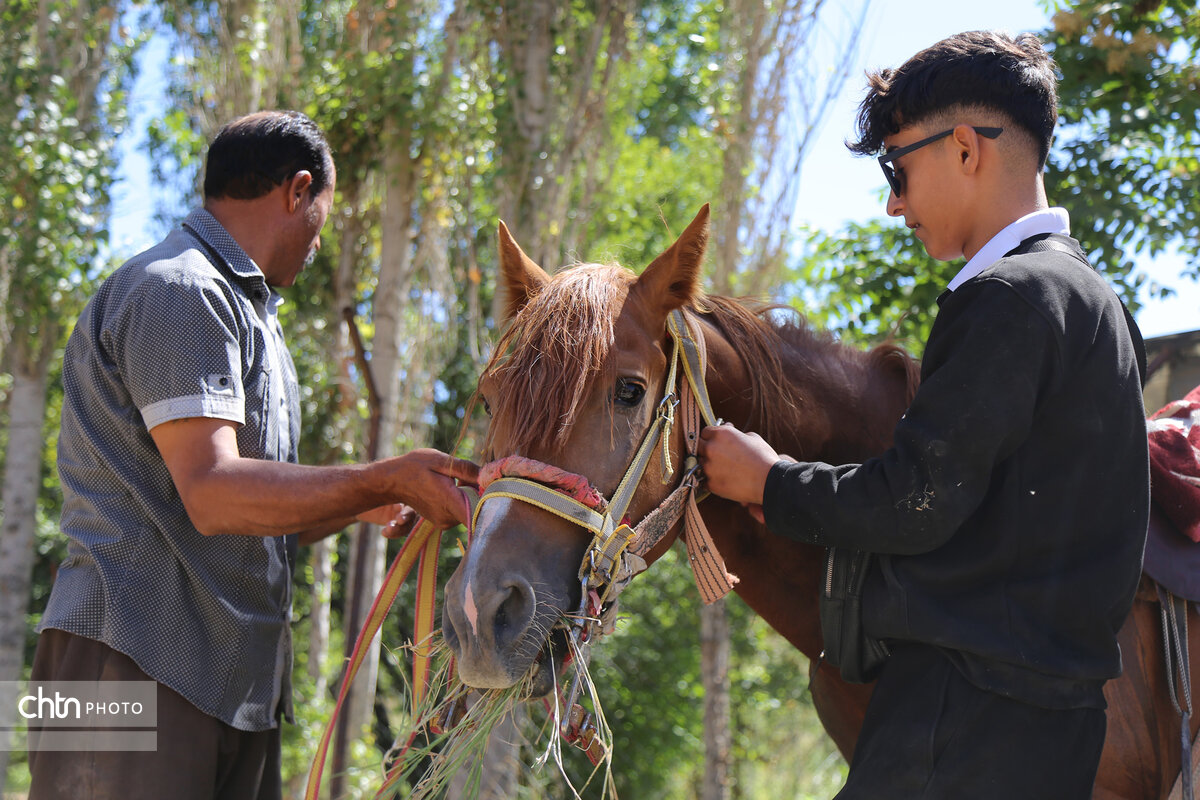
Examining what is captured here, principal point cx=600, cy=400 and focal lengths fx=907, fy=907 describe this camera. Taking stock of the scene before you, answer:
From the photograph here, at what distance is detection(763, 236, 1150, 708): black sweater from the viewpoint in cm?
175

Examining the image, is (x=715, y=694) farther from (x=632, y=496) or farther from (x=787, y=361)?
(x=632, y=496)

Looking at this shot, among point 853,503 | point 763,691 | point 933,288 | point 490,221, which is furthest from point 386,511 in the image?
point 763,691

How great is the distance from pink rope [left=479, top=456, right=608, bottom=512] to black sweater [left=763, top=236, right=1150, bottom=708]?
0.49m

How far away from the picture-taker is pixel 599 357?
210 centimetres

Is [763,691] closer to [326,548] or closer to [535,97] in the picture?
[326,548]

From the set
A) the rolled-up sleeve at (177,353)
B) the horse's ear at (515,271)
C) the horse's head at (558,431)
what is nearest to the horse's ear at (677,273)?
the horse's head at (558,431)

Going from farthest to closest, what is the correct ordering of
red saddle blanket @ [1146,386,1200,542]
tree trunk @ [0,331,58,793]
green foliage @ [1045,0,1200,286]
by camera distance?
tree trunk @ [0,331,58,793], green foliage @ [1045,0,1200,286], red saddle blanket @ [1146,386,1200,542]

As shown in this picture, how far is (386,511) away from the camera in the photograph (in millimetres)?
3010

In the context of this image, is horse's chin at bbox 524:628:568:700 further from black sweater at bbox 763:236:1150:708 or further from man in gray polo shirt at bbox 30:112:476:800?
black sweater at bbox 763:236:1150:708

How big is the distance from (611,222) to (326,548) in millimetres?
5868

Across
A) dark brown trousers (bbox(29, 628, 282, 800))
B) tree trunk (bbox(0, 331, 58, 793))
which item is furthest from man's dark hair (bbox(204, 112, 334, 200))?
tree trunk (bbox(0, 331, 58, 793))

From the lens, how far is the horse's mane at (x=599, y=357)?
2.05 metres

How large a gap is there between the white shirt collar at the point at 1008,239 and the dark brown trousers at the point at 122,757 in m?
2.25

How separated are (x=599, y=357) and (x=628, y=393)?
0.40 ft
